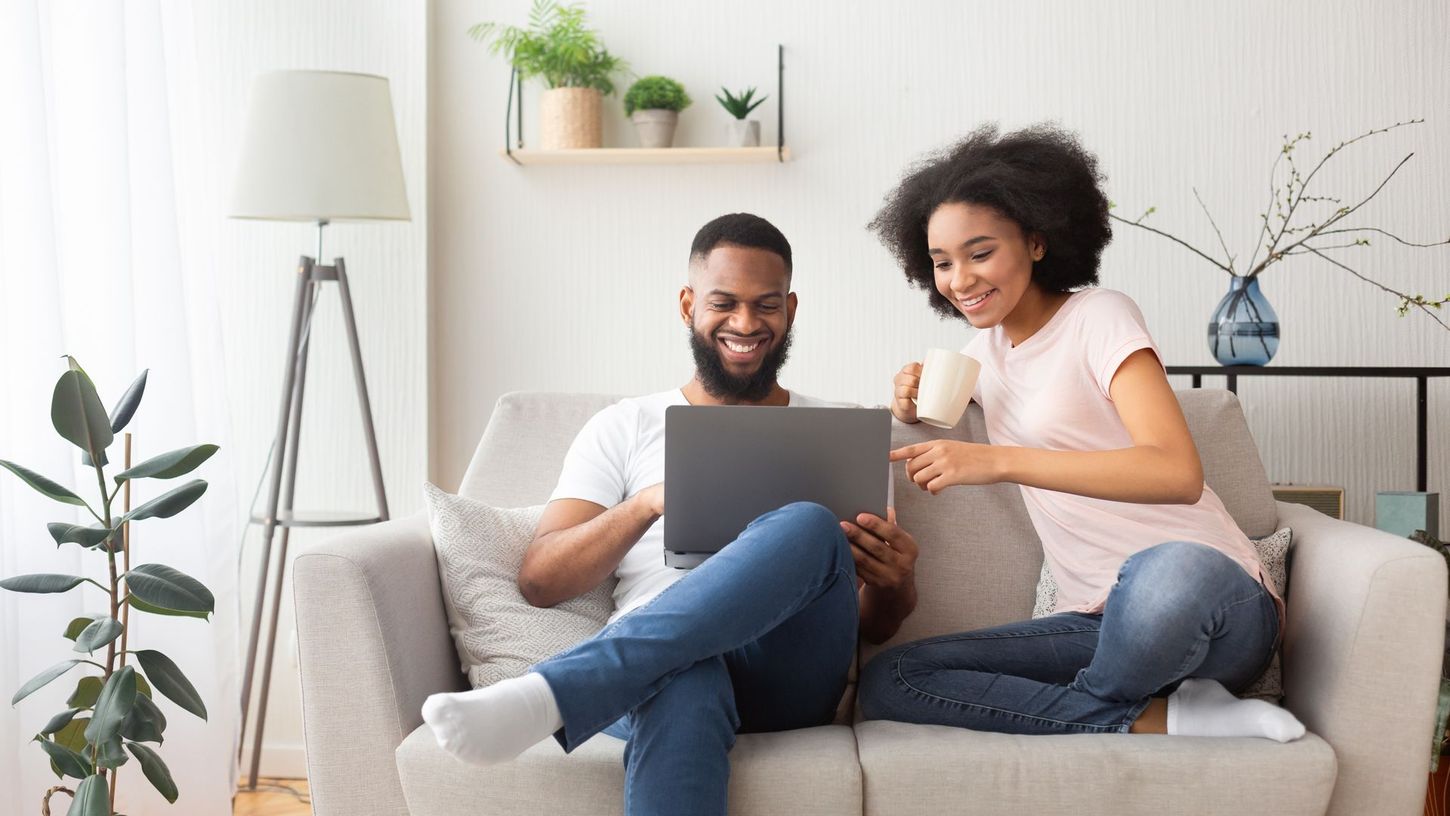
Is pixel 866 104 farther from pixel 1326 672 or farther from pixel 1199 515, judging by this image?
pixel 1326 672

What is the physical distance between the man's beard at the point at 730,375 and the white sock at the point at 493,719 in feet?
2.56

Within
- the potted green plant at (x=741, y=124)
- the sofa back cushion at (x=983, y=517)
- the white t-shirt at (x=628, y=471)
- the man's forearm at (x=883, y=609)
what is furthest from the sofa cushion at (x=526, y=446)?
the potted green plant at (x=741, y=124)

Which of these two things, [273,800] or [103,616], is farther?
[273,800]

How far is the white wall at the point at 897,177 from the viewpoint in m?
2.62

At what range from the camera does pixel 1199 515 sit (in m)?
1.71

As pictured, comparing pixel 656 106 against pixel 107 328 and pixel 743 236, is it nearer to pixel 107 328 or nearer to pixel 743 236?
pixel 743 236

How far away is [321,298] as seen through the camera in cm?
276

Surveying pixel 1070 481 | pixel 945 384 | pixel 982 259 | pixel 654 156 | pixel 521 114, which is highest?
pixel 521 114

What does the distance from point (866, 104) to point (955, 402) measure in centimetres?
122

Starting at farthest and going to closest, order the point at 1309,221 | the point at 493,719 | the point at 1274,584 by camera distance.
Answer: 1. the point at 1309,221
2. the point at 1274,584
3. the point at 493,719

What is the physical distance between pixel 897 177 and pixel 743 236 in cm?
90

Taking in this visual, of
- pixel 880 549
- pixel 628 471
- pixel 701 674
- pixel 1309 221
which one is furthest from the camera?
pixel 1309 221

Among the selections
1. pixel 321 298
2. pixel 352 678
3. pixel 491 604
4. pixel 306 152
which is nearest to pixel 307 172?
pixel 306 152

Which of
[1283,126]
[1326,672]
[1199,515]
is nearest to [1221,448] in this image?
[1199,515]
